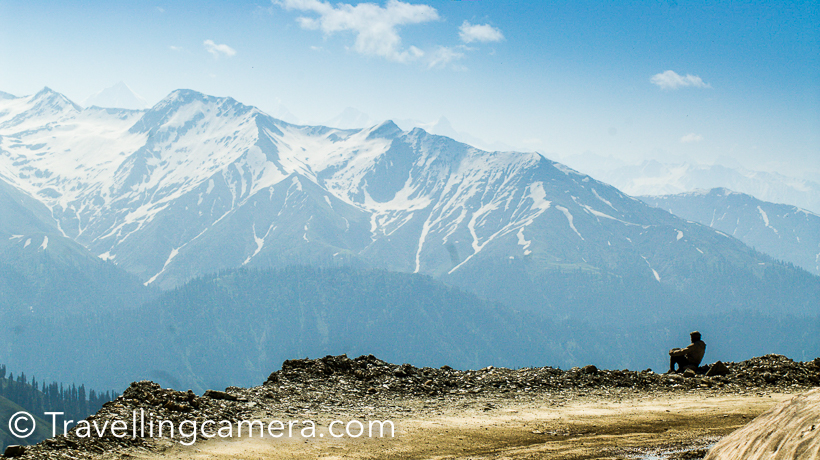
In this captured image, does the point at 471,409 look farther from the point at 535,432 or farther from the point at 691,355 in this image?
the point at 691,355

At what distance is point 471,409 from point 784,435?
15018 millimetres

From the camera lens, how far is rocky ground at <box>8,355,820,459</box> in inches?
696

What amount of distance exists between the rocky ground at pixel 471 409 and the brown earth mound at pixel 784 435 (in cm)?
692

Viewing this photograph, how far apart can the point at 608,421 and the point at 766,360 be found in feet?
46.8

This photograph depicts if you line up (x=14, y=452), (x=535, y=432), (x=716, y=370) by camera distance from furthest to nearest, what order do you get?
(x=716, y=370), (x=535, y=432), (x=14, y=452)

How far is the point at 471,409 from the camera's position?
2369 centimetres

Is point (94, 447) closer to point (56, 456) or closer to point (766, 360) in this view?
point (56, 456)

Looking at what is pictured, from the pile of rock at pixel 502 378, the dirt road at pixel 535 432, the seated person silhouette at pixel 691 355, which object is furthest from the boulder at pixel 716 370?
the dirt road at pixel 535 432

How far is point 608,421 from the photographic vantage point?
21.7 meters

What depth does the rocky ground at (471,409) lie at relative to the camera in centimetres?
1769

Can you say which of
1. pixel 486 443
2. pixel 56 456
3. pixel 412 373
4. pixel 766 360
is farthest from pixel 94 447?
pixel 766 360

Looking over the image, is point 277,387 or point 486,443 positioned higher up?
point 277,387

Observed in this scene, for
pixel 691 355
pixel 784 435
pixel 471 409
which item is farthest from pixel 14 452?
pixel 691 355

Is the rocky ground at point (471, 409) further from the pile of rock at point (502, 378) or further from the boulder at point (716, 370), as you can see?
the boulder at point (716, 370)
